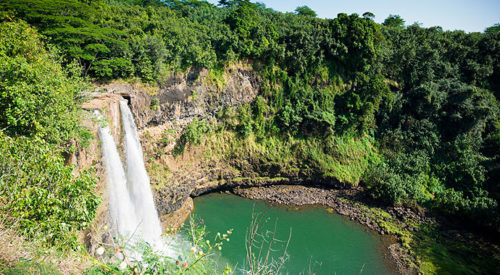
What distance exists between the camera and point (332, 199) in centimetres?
1814

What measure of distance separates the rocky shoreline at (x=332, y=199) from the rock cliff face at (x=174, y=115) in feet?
10.5

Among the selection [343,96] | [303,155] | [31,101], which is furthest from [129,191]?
[343,96]

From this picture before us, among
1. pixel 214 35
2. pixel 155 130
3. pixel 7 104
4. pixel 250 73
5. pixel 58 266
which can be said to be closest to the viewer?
pixel 58 266

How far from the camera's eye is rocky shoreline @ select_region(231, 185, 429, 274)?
53.5 feet

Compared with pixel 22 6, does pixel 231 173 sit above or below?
below

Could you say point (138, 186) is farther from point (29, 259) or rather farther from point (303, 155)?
point (303, 155)

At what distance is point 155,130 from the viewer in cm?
1480

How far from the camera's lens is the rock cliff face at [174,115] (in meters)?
13.9

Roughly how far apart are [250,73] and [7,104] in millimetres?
14210

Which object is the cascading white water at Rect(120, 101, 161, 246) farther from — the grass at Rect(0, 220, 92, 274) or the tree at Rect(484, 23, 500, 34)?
the tree at Rect(484, 23, 500, 34)

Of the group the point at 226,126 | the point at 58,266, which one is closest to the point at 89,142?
the point at 58,266

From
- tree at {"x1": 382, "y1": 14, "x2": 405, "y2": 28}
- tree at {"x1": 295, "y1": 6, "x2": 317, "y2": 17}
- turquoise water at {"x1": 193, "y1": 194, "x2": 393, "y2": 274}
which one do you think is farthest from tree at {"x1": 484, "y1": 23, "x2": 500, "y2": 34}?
turquoise water at {"x1": 193, "y1": 194, "x2": 393, "y2": 274}

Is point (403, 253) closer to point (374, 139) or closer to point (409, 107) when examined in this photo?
point (374, 139)

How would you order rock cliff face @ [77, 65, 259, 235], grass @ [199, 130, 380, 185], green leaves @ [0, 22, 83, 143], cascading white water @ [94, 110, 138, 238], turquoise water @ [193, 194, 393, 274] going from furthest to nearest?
grass @ [199, 130, 380, 185]
rock cliff face @ [77, 65, 259, 235]
turquoise water @ [193, 194, 393, 274]
cascading white water @ [94, 110, 138, 238]
green leaves @ [0, 22, 83, 143]
